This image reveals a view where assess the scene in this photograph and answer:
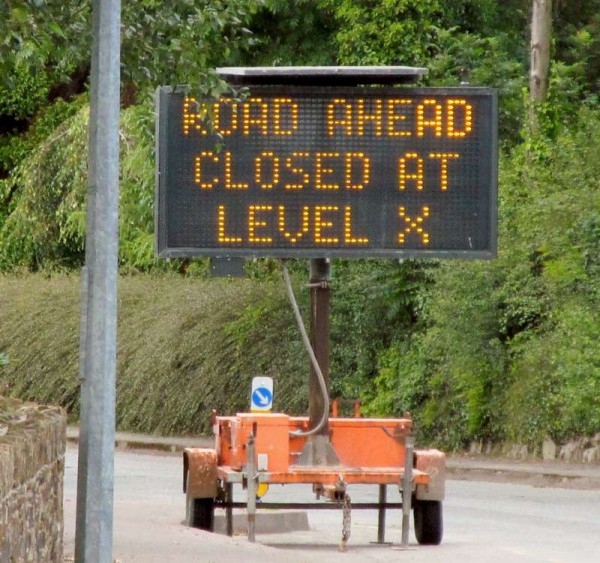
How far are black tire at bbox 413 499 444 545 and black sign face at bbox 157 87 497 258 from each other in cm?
209

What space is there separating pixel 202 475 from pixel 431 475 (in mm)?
1847

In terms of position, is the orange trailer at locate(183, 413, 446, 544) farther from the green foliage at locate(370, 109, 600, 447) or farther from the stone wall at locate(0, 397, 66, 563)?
the green foliage at locate(370, 109, 600, 447)

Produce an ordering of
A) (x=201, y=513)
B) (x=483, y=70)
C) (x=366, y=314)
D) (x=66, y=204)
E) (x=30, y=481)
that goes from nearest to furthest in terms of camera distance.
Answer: (x=30, y=481) → (x=201, y=513) → (x=366, y=314) → (x=483, y=70) → (x=66, y=204)

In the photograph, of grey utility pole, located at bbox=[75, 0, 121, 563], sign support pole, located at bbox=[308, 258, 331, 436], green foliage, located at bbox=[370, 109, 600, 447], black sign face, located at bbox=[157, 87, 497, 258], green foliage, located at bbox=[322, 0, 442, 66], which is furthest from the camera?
green foliage, located at bbox=[322, 0, 442, 66]

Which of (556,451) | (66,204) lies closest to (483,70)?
(556,451)

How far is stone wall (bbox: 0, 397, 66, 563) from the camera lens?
6.23m

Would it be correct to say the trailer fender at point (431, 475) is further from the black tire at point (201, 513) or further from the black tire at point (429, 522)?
the black tire at point (201, 513)

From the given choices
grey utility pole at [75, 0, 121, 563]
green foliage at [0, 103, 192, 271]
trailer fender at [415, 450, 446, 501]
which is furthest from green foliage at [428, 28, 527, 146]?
grey utility pole at [75, 0, 121, 563]

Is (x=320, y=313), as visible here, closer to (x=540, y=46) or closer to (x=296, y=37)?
(x=540, y=46)

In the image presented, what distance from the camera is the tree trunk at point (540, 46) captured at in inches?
1041

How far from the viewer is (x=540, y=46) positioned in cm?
2639

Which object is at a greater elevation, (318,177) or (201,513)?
(318,177)

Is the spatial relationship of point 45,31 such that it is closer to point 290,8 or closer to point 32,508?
point 32,508

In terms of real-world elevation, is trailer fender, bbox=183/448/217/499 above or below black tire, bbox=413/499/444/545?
above
